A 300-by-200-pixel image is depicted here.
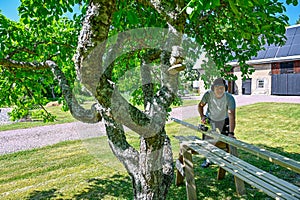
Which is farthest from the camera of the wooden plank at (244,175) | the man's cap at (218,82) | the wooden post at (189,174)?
the man's cap at (218,82)

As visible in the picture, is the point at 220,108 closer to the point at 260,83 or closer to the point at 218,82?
the point at 218,82

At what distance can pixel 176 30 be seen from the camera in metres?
2.15

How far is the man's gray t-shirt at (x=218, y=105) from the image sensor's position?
4.45 m

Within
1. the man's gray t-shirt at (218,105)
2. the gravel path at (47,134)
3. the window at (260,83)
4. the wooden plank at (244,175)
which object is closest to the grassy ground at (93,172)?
the gravel path at (47,134)

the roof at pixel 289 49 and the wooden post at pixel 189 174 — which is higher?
the roof at pixel 289 49

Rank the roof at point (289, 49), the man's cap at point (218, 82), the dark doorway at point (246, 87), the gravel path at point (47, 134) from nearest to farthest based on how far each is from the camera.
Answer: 1. the man's cap at point (218, 82)
2. the gravel path at point (47, 134)
3. the roof at point (289, 49)
4. the dark doorway at point (246, 87)

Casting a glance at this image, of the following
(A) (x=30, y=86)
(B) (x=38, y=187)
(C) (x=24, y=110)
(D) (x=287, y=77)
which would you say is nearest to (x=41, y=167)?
(B) (x=38, y=187)

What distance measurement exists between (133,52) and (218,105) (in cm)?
189

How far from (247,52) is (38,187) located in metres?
4.77

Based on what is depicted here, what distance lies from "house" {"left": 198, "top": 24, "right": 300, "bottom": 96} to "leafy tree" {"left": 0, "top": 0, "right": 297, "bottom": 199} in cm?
1859

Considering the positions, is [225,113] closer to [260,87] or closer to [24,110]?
[24,110]

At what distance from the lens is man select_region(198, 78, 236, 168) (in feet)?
14.4

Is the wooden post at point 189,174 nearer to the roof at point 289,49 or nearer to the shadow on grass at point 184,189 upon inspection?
the shadow on grass at point 184,189

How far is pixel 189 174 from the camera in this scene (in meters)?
3.76
